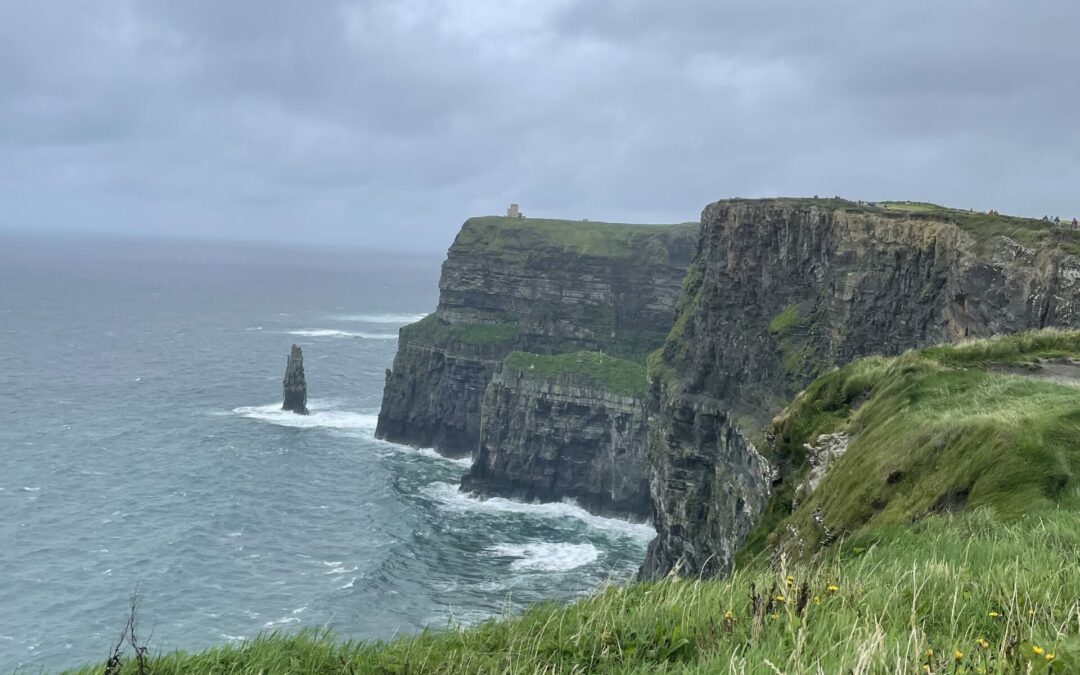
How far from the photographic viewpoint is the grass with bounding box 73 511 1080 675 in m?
7.16

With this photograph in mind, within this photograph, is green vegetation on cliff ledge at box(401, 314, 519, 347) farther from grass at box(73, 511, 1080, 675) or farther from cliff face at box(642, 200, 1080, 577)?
grass at box(73, 511, 1080, 675)

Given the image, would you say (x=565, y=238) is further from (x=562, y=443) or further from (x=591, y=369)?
(x=562, y=443)

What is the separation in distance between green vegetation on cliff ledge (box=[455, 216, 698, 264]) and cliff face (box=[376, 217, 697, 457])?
0.16 metres

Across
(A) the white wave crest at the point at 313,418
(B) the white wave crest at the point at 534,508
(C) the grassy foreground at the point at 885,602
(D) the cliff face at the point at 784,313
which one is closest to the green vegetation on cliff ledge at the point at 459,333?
(A) the white wave crest at the point at 313,418

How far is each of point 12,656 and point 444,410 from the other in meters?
70.9

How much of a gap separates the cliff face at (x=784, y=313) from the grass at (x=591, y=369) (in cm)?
2182

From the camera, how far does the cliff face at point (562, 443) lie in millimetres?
96750

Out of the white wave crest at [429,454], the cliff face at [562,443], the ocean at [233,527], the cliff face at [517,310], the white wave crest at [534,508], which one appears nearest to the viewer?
the ocean at [233,527]

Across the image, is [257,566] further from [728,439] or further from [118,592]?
[728,439]

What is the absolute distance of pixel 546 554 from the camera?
7931 cm

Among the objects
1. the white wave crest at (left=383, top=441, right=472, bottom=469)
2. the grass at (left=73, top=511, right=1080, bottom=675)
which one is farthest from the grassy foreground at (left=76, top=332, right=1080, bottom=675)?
the white wave crest at (left=383, top=441, right=472, bottom=469)

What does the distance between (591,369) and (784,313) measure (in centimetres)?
4393

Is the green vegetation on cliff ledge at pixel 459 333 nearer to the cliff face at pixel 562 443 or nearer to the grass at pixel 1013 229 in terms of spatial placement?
the cliff face at pixel 562 443

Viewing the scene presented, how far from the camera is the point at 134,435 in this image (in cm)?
10306
